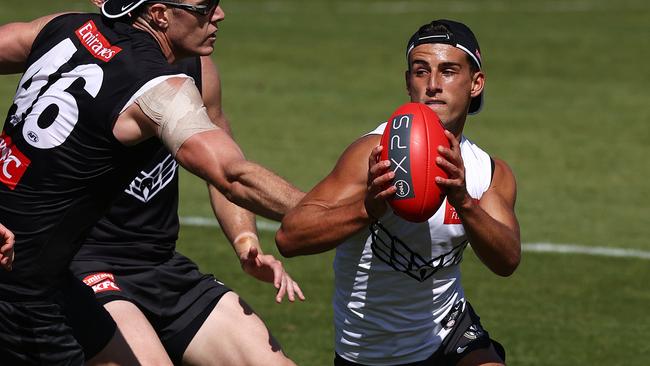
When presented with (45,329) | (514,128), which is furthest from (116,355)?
(514,128)

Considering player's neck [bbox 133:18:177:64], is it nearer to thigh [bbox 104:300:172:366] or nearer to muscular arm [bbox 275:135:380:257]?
muscular arm [bbox 275:135:380:257]

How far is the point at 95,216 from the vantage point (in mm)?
6172

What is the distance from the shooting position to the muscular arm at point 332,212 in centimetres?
581

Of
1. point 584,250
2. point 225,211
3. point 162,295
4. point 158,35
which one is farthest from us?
point 584,250

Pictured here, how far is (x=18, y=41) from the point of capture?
6.61m

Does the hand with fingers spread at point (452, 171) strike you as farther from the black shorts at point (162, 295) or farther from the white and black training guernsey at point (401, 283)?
the black shorts at point (162, 295)

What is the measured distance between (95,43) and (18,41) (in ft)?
2.40

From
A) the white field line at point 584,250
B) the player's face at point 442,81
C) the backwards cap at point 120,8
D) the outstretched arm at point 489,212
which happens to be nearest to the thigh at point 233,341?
the outstretched arm at point 489,212

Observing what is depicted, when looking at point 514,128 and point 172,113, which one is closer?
point 172,113

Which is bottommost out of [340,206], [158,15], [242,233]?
[242,233]

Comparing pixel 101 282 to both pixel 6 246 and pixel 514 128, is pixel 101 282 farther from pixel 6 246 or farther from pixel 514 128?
pixel 514 128

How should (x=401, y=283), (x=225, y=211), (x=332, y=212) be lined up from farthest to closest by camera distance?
(x=225, y=211) < (x=401, y=283) < (x=332, y=212)

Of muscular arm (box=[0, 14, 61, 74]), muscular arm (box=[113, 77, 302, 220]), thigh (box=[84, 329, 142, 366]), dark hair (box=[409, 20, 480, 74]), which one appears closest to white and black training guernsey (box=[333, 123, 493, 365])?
dark hair (box=[409, 20, 480, 74])

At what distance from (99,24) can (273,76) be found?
42.2ft
